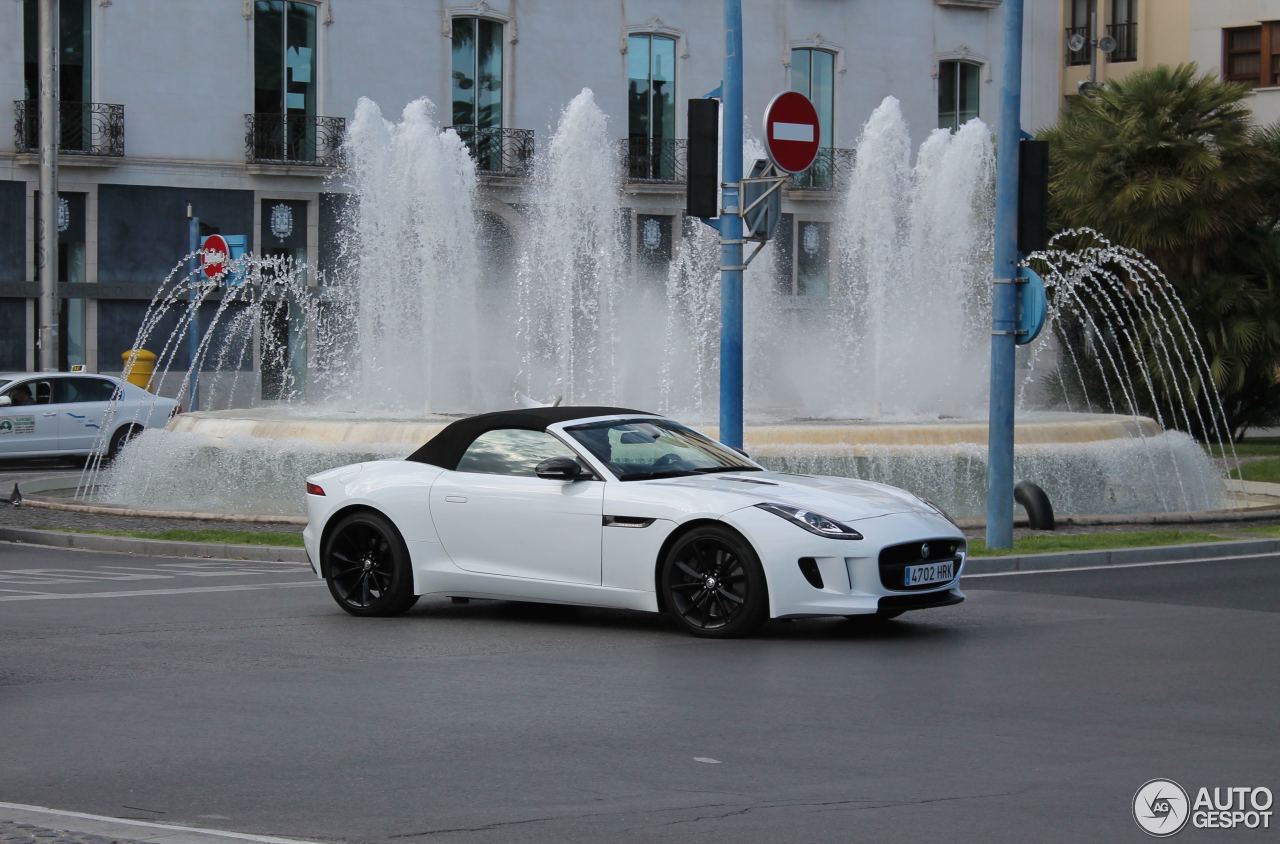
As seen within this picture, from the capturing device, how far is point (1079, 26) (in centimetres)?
5541

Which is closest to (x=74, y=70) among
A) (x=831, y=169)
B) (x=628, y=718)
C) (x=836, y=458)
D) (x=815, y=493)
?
(x=831, y=169)

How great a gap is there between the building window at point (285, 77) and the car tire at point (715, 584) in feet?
111

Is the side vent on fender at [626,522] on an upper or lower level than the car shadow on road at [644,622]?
upper

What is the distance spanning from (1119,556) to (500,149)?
31554 millimetres

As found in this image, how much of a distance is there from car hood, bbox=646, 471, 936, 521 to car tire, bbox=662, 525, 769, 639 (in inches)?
11.6

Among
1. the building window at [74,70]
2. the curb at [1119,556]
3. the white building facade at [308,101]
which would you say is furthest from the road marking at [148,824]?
the building window at [74,70]

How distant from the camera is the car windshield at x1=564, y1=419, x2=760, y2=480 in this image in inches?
453

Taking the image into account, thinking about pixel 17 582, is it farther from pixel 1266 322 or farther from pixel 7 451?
pixel 1266 322

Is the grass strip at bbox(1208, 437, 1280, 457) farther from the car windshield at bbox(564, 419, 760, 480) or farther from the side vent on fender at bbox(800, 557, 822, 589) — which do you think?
the side vent on fender at bbox(800, 557, 822, 589)

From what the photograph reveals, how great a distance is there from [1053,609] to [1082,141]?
24.8 m

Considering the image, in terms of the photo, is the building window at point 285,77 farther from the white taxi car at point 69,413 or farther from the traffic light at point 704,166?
the traffic light at point 704,166

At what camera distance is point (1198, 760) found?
285 inches

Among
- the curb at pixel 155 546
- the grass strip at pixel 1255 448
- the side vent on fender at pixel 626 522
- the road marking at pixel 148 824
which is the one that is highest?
the side vent on fender at pixel 626 522

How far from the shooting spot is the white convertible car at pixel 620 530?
34.7 ft
